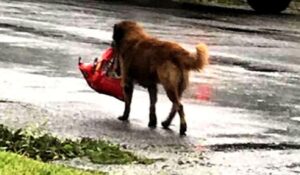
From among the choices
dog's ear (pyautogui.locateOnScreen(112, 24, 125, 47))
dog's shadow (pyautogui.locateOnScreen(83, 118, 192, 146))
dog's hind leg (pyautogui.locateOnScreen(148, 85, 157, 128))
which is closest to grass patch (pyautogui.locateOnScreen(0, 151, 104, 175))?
dog's shadow (pyautogui.locateOnScreen(83, 118, 192, 146))

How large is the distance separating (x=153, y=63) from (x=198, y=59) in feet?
1.54

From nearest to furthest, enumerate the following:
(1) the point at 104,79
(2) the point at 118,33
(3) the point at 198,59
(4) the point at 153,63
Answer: (3) the point at 198,59 < (4) the point at 153,63 < (2) the point at 118,33 < (1) the point at 104,79

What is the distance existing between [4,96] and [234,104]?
269 cm

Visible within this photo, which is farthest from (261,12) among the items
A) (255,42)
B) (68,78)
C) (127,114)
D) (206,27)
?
(127,114)

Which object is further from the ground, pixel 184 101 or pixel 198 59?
pixel 198 59

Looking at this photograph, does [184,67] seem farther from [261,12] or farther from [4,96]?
[261,12]

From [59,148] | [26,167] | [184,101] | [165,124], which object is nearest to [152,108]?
[165,124]

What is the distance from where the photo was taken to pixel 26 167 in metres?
6.48

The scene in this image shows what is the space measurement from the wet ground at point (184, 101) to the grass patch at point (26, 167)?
1.46ft

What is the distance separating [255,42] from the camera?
806 inches

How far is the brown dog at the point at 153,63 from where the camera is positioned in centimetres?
870

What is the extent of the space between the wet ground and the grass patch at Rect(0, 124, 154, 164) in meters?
0.18

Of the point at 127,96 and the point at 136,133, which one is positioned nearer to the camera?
the point at 136,133

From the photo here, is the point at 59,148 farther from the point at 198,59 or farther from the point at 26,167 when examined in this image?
the point at 198,59
